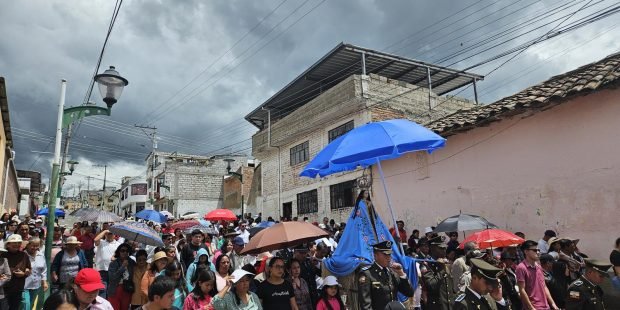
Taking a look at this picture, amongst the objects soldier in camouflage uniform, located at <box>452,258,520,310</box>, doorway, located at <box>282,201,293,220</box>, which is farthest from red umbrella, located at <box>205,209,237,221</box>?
soldier in camouflage uniform, located at <box>452,258,520,310</box>

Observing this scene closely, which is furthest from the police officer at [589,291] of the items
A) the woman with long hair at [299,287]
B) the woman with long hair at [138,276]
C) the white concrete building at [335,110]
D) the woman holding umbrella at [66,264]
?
the white concrete building at [335,110]

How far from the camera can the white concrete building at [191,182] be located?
140ft

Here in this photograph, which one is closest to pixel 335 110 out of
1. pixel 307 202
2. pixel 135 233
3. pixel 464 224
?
pixel 307 202

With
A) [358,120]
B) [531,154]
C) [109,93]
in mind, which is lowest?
[531,154]

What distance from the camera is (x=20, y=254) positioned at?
6770mm

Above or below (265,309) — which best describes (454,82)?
above

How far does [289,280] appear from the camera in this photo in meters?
5.88

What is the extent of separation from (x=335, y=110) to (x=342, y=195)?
3668 mm

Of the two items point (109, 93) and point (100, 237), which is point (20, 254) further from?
point (109, 93)

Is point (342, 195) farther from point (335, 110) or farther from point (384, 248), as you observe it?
point (384, 248)

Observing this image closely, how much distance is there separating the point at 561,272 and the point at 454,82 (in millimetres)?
15765

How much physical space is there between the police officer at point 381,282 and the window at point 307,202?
47.3 ft

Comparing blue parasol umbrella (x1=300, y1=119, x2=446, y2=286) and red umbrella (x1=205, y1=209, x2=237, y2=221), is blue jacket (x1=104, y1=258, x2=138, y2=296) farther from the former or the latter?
red umbrella (x1=205, y1=209, x2=237, y2=221)

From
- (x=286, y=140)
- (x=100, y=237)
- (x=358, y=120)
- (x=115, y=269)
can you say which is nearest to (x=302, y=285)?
(x=115, y=269)
